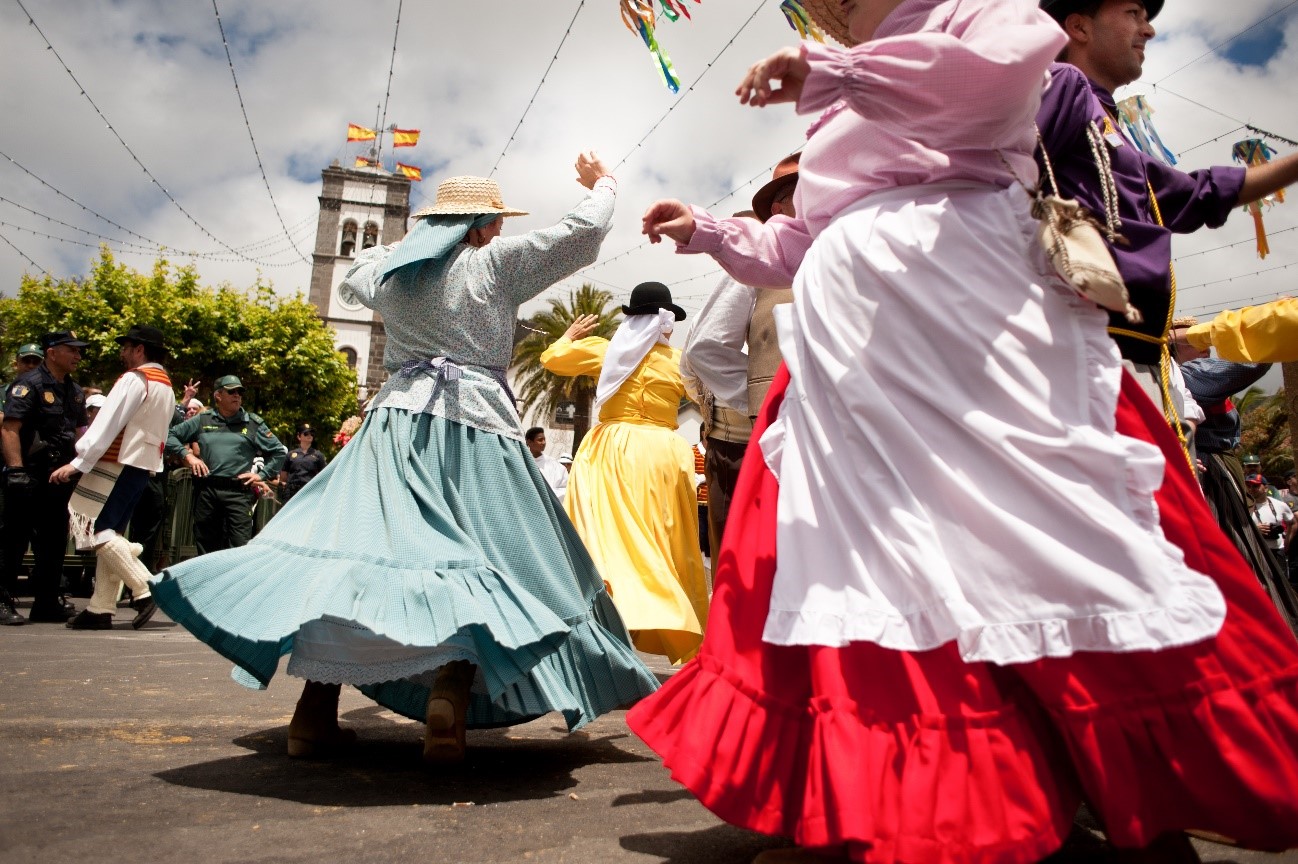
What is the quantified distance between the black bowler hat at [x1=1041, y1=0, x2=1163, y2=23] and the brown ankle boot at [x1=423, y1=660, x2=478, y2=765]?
7.96 feet

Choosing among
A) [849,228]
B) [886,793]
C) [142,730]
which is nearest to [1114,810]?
[886,793]

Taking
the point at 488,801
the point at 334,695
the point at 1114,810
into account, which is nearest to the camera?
the point at 1114,810

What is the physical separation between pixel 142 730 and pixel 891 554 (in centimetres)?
256

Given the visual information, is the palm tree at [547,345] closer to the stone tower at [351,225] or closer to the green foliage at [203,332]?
the green foliage at [203,332]

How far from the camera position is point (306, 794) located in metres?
2.47

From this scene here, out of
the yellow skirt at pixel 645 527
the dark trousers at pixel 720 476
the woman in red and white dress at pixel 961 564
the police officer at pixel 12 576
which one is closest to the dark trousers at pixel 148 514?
→ the police officer at pixel 12 576

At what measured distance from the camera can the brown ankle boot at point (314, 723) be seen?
2.89m

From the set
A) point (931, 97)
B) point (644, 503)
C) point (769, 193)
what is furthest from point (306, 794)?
point (644, 503)

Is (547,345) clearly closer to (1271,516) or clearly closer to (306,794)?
(1271,516)

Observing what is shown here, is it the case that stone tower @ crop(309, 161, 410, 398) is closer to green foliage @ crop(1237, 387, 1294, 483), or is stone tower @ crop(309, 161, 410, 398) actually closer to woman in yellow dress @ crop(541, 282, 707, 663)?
green foliage @ crop(1237, 387, 1294, 483)

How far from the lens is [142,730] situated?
10.2ft

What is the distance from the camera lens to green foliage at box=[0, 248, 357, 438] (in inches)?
1474

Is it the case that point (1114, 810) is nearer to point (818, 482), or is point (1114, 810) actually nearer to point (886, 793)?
point (886, 793)

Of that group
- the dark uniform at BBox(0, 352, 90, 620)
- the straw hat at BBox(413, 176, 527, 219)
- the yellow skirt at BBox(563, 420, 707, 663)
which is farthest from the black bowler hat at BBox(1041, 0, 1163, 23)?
the dark uniform at BBox(0, 352, 90, 620)
